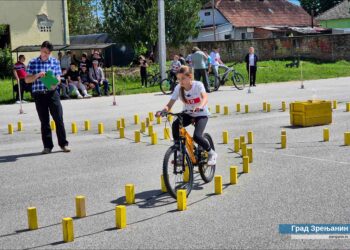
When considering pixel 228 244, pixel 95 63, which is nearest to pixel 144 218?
pixel 228 244

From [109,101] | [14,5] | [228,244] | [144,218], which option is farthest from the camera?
[14,5]

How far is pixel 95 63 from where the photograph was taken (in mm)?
24625

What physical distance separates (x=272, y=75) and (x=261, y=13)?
46.0 meters

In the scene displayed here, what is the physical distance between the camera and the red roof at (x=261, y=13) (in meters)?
74.4

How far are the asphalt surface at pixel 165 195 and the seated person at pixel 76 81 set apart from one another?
30.7 ft

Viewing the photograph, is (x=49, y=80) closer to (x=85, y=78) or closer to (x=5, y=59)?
(x=85, y=78)

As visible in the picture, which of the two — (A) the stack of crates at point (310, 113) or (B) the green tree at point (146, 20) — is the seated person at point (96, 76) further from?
(B) the green tree at point (146, 20)

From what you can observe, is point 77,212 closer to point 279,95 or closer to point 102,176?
point 102,176

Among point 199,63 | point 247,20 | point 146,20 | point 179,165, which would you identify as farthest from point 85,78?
point 247,20

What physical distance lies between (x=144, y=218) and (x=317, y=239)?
197 cm

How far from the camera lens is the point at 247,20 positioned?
74.8 metres

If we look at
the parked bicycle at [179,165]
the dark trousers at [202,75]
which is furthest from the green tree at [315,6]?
the parked bicycle at [179,165]

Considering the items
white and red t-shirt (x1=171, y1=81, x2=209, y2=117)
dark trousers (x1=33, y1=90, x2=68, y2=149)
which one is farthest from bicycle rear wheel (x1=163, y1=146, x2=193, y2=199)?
dark trousers (x1=33, y1=90, x2=68, y2=149)

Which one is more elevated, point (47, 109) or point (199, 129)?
point (47, 109)
